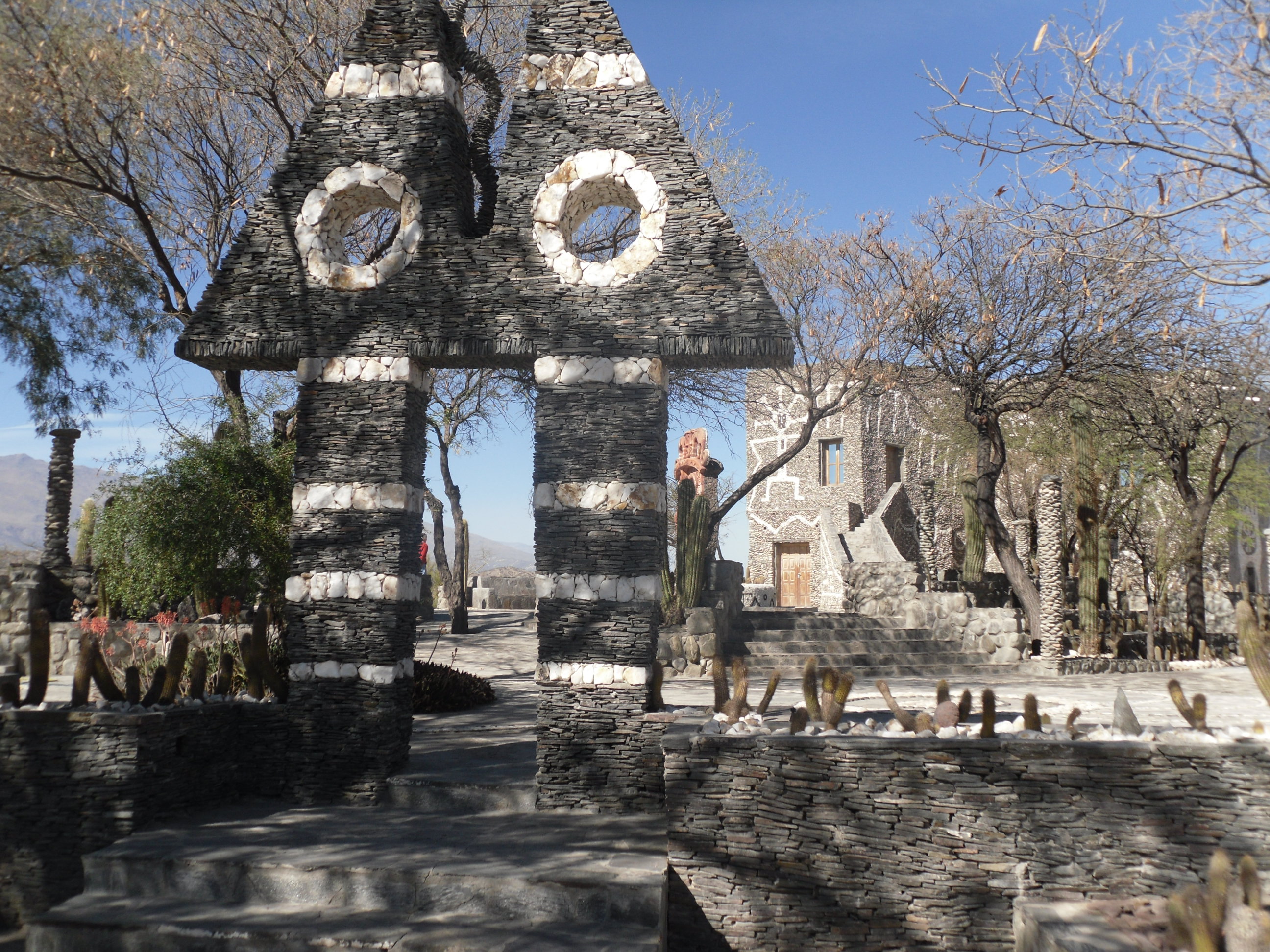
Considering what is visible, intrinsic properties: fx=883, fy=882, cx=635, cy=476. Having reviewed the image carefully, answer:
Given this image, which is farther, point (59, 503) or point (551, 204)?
point (59, 503)

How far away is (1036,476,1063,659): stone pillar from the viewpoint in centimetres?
1539

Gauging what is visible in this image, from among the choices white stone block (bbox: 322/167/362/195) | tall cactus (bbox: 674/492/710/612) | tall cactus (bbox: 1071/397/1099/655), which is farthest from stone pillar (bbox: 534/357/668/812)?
tall cactus (bbox: 1071/397/1099/655)

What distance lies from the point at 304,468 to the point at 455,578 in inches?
583

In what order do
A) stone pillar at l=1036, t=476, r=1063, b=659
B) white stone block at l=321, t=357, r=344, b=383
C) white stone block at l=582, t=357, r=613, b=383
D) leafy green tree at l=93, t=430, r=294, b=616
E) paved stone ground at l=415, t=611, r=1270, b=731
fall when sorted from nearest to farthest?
white stone block at l=582, t=357, r=613, b=383
white stone block at l=321, t=357, r=344, b=383
paved stone ground at l=415, t=611, r=1270, b=731
leafy green tree at l=93, t=430, r=294, b=616
stone pillar at l=1036, t=476, r=1063, b=659

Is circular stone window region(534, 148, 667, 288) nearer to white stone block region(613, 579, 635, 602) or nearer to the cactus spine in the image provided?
A: white stone block region(613, 579, 635, 602)

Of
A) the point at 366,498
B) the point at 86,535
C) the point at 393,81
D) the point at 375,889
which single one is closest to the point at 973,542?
the point at 366,498

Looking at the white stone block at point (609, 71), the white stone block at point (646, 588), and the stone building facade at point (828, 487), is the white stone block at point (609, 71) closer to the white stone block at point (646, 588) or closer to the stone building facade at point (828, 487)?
the white stone block at point (646, 588)

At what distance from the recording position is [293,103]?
45.2 feet

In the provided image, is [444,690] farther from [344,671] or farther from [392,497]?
[392,497]

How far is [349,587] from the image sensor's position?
6605 millimetres

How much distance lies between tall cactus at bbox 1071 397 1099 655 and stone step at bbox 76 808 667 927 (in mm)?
13122

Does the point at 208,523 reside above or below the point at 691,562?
above

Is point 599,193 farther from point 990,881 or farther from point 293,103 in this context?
point 293,103

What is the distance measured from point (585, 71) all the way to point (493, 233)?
1387 mm
